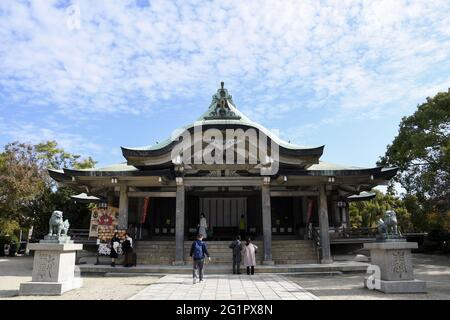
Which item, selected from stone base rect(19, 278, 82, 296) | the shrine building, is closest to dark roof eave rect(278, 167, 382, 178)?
the shrine building

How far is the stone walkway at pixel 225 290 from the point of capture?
913cm

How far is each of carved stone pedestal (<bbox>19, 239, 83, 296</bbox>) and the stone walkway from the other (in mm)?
2395

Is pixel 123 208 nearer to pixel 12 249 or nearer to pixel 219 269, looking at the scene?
pixel 219 269

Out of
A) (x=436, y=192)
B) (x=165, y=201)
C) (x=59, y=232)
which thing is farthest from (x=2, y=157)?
(x=436, y=192)

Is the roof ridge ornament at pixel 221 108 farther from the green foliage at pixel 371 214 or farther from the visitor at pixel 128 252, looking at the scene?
the green foliage at pixel 371 214

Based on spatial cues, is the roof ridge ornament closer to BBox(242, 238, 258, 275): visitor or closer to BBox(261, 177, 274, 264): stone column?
BBox(261, 177, 274, 264): stone column

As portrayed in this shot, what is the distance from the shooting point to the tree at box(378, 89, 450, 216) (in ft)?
61.1

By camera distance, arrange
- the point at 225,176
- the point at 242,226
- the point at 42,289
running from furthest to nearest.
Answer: the point at 242,226
the point at 225,176
the point at 42,289

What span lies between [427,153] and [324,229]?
7375 millimetres

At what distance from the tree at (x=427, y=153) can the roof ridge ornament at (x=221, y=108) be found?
32.3ft

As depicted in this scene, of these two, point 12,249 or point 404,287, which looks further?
point 12,249

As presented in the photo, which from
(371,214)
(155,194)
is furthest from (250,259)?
(371,214)

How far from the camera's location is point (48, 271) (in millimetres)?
10180

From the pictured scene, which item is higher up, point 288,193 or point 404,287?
point 288,193
